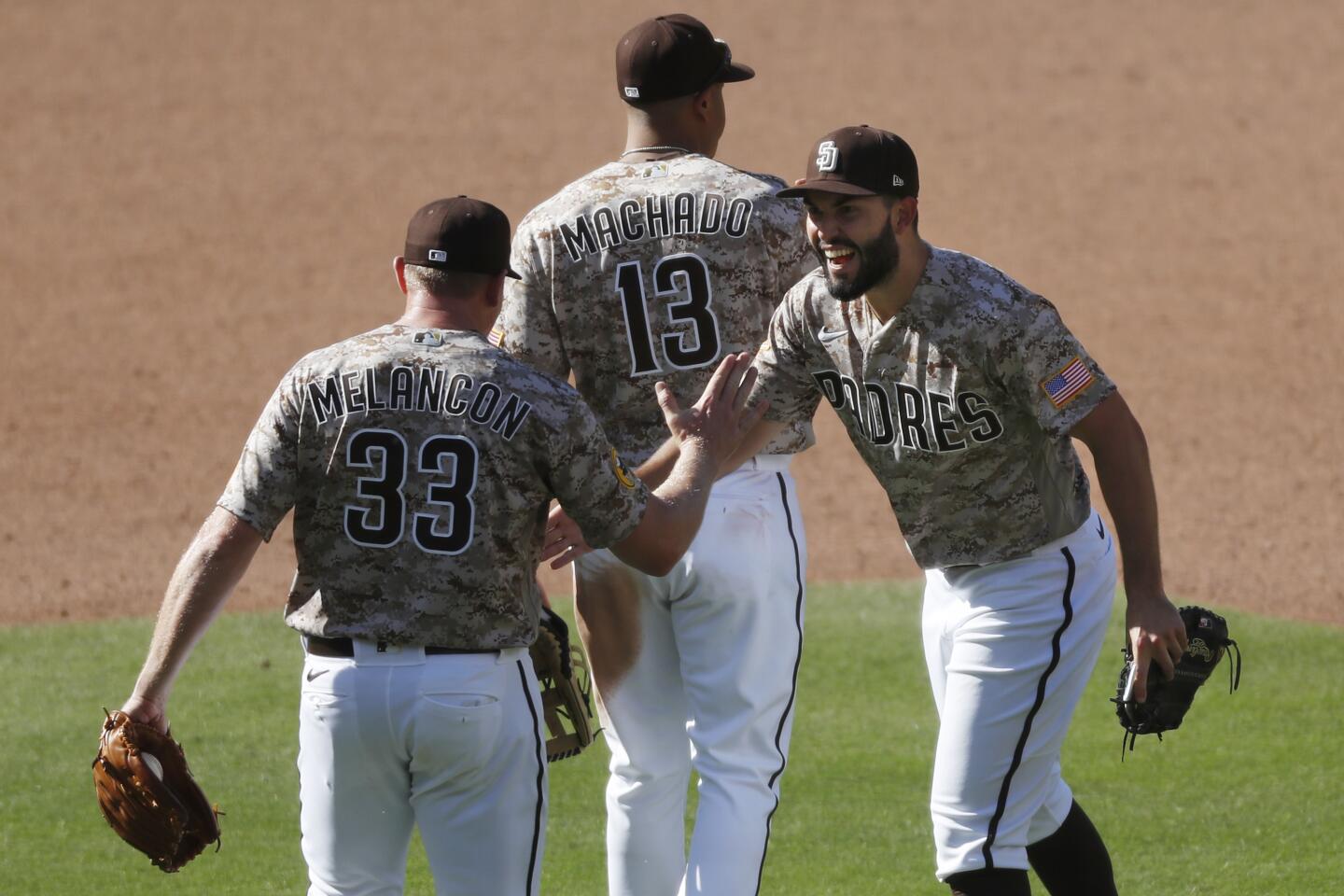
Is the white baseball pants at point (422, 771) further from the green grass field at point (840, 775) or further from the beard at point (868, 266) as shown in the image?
the green grass field at point (840, 775)


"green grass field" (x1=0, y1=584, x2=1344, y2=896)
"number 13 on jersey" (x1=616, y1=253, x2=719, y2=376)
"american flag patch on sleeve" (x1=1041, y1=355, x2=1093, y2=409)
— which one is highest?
"number 13 on jersey" (x1=616, y1=253, x2=719, y2=376)

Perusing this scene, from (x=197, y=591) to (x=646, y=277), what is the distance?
1313mm

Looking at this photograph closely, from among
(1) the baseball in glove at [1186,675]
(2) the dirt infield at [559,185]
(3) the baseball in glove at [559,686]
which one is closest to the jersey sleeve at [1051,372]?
(1) the baseball in glove at [1186,675]

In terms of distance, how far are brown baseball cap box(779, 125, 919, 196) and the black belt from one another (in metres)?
1.23

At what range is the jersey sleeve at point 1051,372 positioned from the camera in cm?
364

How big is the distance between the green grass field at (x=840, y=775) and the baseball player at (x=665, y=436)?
1.05 m

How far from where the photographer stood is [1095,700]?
22.4 feet

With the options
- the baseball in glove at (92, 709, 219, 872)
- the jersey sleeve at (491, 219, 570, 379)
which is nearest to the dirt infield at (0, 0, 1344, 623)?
the jersey sleeve at (491, 219, 570, 379)

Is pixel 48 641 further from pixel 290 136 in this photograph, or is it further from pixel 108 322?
pixel 290 136

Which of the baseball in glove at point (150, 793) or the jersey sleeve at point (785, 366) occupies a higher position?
the jersey sleeve at point (785, 366)

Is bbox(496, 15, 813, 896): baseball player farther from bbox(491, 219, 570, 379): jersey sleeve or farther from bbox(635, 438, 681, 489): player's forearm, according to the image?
bbox(635, 438, 681, 489): player's forearm

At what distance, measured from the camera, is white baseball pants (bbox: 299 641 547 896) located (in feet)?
10.7

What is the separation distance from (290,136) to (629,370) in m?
13.9

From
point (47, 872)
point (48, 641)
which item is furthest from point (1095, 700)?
point (48, 641)
